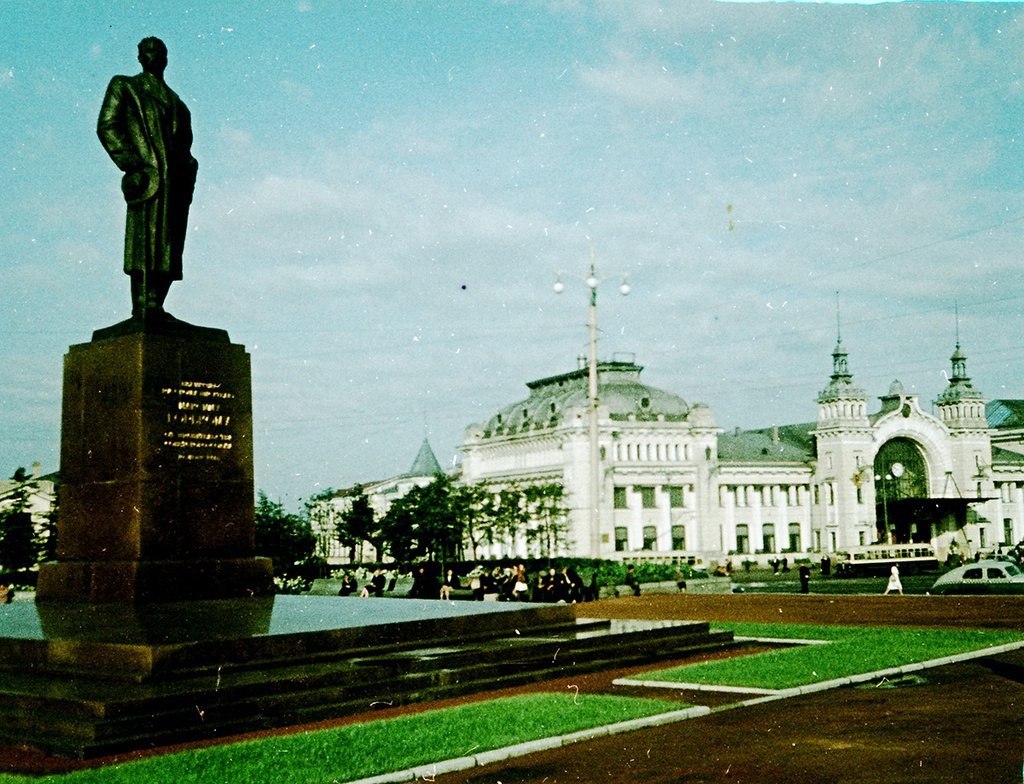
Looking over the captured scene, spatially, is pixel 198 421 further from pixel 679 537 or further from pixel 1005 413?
pixel 1005 413

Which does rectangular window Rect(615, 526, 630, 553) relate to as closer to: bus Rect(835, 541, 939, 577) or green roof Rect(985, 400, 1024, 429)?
bus Rect(835, 541, 939, 577)

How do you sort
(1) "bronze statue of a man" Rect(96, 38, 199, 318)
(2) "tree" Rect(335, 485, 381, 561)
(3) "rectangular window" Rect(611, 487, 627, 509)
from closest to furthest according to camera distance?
(1) "bronze statue of a man" Rect(96, 38, 199, 318), (2) "tree" Rect(335, 485, 381, 561), (3) "rectangular window" Rect(611, 487, 627, 509)

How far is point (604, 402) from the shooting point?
8956 cm

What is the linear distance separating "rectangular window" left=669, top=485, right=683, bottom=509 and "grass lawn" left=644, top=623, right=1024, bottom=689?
230 ft

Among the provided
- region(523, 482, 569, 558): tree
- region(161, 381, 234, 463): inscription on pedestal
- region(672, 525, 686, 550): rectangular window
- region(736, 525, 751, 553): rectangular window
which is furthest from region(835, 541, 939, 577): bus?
region(161, 381, 234, 463): inscription on pedestal

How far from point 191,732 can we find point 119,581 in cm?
470

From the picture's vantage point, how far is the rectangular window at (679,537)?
88.4 metres

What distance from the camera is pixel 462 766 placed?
8.43m

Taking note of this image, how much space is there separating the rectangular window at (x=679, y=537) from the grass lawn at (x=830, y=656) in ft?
229

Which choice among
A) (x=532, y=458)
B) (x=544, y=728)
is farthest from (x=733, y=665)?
(x=532, y=458)

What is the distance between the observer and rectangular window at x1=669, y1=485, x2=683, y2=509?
8912cm

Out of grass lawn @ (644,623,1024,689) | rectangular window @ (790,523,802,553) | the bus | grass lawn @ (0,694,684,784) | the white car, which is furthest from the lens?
rectangular window @ (790,523,802,553)

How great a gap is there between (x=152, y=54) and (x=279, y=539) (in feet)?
80.8

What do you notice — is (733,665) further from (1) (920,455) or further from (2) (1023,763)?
(1) (920,455)
